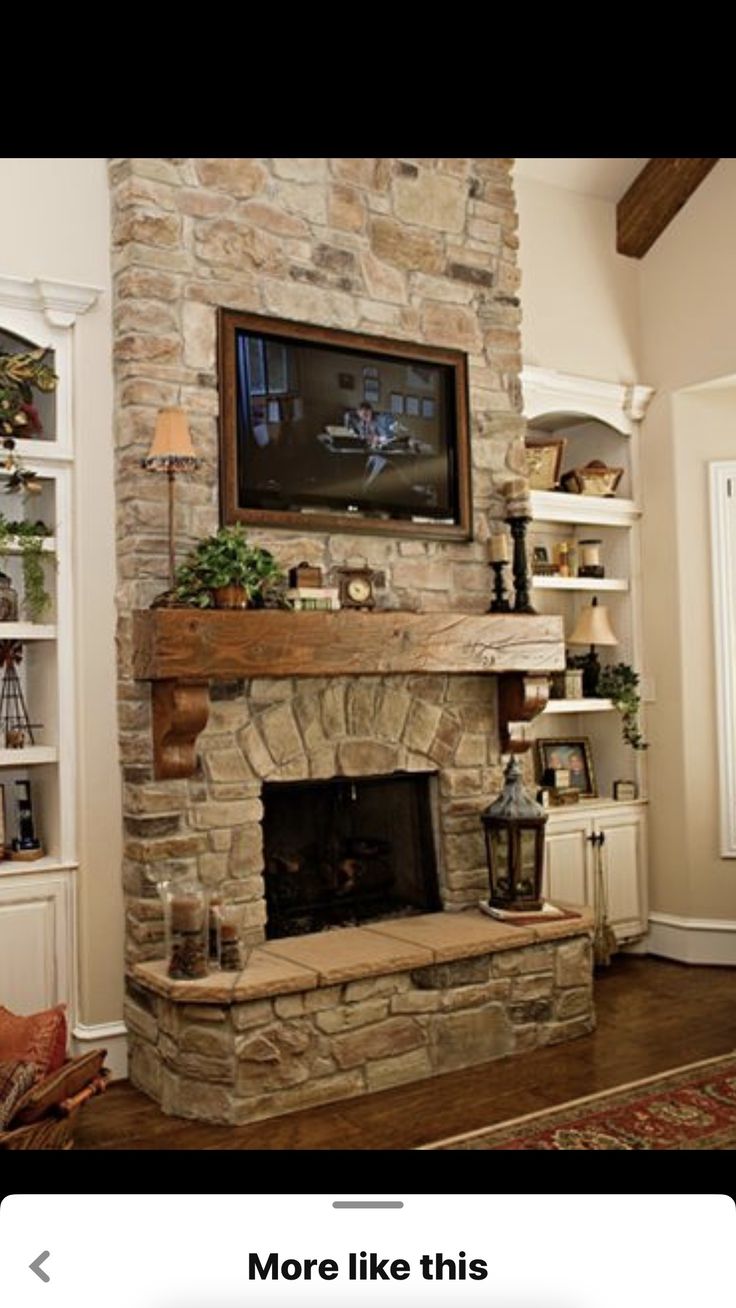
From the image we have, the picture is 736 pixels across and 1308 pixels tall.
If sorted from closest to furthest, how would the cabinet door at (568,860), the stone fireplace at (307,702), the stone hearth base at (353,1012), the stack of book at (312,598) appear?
the stone hearth base at (353,1012), the stone fireplace at (307,702), the stack of book at (312,598), the cabinet door at (568,860)

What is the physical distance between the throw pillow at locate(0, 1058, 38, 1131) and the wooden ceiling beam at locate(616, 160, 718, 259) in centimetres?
447

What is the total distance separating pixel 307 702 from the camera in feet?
12.7

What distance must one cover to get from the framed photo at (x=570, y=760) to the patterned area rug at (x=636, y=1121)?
1.90 m

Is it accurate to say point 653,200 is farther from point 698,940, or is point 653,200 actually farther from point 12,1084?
point 12,1084

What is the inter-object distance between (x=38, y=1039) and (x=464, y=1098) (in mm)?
1317

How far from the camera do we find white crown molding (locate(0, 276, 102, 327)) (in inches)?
139

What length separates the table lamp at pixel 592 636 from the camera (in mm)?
5133

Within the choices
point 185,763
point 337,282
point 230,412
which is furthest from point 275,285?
point 185,763

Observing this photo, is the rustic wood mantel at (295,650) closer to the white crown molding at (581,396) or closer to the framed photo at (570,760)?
the framed photo at (570,760)

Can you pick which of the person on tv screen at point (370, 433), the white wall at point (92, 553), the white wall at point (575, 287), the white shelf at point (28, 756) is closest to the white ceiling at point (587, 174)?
the white wall at point (575, 287)

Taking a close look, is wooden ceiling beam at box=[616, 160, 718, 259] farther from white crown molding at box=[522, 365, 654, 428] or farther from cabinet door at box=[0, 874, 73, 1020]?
cabinet door at box=[0, 874, 73, 1020]

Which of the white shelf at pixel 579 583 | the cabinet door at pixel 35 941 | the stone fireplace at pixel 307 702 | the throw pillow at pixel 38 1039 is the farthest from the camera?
the white shelf at pixel 579 583

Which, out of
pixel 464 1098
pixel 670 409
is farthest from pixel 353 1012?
pixel 670 409

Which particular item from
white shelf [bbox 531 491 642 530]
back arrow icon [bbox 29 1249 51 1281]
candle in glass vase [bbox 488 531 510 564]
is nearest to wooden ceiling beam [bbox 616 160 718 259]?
white shelf [bbox 531 491 642 530]
